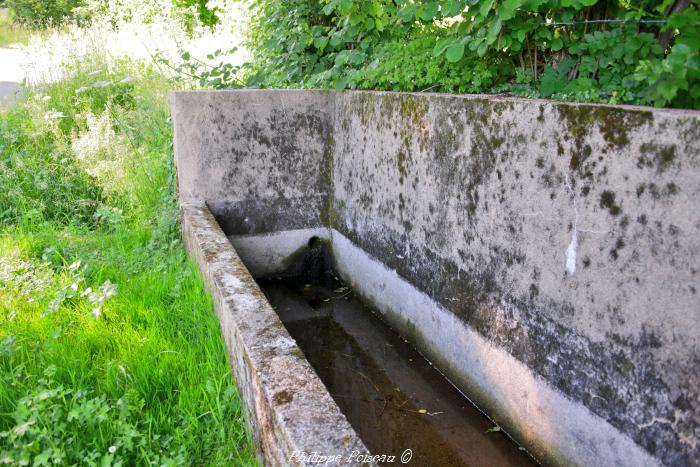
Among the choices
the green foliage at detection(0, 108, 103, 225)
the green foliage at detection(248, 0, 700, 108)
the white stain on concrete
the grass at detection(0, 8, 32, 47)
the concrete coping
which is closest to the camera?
the concrete coping

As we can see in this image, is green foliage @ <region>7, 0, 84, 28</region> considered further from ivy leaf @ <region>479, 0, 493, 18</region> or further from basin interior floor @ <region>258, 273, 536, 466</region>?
ivy leaf @ <region>479, 0, 493, 18</region>

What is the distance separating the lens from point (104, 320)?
10.2 feet

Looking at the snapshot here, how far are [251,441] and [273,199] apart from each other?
8.52 ft

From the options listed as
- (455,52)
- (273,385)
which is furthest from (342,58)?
(273,385)

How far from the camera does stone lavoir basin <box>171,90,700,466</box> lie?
6.42 feet

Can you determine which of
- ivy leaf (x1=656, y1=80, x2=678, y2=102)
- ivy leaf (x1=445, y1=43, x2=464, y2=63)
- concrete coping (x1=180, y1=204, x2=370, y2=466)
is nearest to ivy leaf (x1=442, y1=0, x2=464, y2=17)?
ivy leaf (x1=445, y1=43, x2=464, y2=63)

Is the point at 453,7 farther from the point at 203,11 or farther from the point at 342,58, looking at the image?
the point at 203,11

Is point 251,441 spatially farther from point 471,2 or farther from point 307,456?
point 471,2

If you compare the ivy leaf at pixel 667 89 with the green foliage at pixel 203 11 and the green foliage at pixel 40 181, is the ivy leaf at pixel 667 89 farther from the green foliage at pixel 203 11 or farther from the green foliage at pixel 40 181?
the green foliage at pixel 203 11

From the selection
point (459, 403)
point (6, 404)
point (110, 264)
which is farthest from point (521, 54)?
point (6, 404)

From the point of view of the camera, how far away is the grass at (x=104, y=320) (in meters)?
2.23

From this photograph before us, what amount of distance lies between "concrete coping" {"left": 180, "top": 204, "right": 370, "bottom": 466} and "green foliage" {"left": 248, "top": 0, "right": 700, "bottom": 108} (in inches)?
64.9

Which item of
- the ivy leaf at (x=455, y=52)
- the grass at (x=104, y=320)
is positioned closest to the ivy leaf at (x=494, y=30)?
the ivy leaf at (x=455, y=52)

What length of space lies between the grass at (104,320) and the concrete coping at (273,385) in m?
0.20
